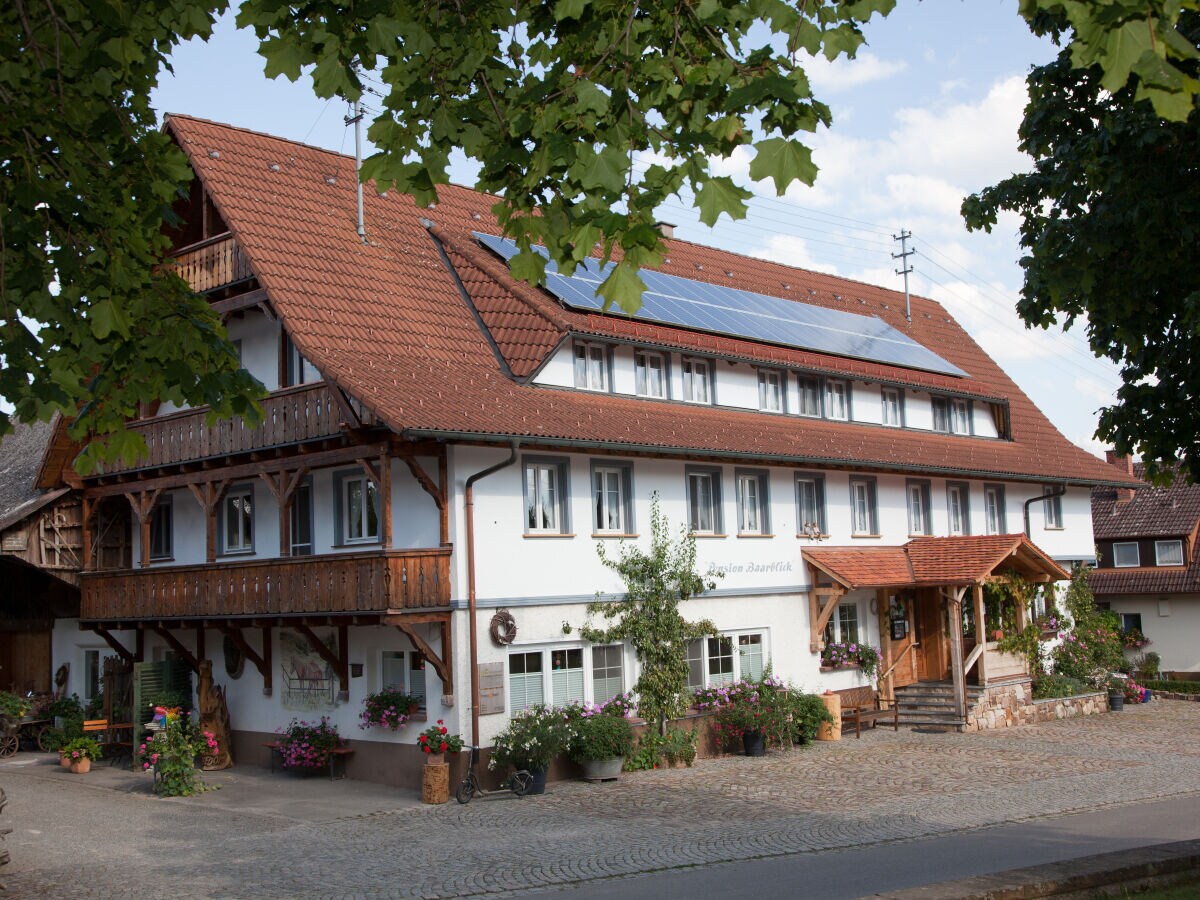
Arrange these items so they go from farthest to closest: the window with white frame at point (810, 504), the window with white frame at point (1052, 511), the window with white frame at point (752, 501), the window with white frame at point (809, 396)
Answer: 1. the window with white frame at point (1052, 511)
2. the window with white frame at point (809, 396)
3. the window with white frame at point (810, 504)
4. the window with white frame at point (752, 501)

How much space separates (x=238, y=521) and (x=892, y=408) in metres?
15.6

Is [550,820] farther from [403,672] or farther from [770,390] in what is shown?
[770,390]

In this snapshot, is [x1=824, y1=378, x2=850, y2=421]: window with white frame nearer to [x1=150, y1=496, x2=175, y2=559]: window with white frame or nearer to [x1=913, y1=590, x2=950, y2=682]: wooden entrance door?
[x1=913, y1=590, x2=950, y2=682]: wooden entrance door

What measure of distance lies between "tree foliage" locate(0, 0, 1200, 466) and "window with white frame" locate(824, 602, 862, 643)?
63.4ft

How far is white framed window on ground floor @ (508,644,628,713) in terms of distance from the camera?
2061 centimetres

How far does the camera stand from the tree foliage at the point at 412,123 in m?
5.70

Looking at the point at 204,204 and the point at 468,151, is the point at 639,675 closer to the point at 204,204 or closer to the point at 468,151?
the point at 204,204

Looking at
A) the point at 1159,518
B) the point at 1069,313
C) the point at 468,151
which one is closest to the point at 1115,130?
the point at 1069,313

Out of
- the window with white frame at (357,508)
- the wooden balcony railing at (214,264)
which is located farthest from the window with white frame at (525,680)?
the wooden balcony railing at (214,264)

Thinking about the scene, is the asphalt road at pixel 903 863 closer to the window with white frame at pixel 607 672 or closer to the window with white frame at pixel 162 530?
the window with white frame at pixel 607 672

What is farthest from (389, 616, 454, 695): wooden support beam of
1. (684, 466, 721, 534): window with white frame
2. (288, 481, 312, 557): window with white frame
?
(684, 466, 721, 534): window with white frame

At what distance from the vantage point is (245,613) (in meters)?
21.5

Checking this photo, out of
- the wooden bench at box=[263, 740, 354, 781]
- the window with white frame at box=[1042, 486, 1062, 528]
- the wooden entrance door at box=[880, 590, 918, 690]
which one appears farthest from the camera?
the window with white frame at box=[1042, 486, 1062, 528]

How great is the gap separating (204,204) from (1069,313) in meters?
16.7
